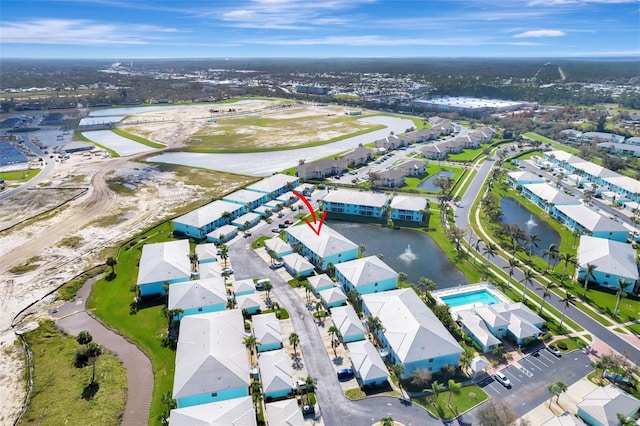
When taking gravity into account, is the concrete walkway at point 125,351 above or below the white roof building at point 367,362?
below

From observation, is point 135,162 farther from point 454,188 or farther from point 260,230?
point 454,188

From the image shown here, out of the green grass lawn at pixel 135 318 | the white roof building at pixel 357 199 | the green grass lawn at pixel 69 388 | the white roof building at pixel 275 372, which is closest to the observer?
the green grass lawn at pixel 69 388

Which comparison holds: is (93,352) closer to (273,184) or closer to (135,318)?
(135,318)

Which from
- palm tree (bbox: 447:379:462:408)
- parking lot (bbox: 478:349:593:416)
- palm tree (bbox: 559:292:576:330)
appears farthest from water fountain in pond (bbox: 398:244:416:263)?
palm tree (bbox: 447:379:462:408)

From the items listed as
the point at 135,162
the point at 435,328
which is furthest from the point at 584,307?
the point at 135,162

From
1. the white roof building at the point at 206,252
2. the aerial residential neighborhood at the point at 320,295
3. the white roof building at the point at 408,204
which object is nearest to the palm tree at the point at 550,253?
the aerial residential neighborhood at the point at 320,295

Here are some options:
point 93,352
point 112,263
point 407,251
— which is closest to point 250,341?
point 93,352

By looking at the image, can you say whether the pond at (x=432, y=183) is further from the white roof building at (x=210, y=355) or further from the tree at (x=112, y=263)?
the tree at (x=112, y=263)
